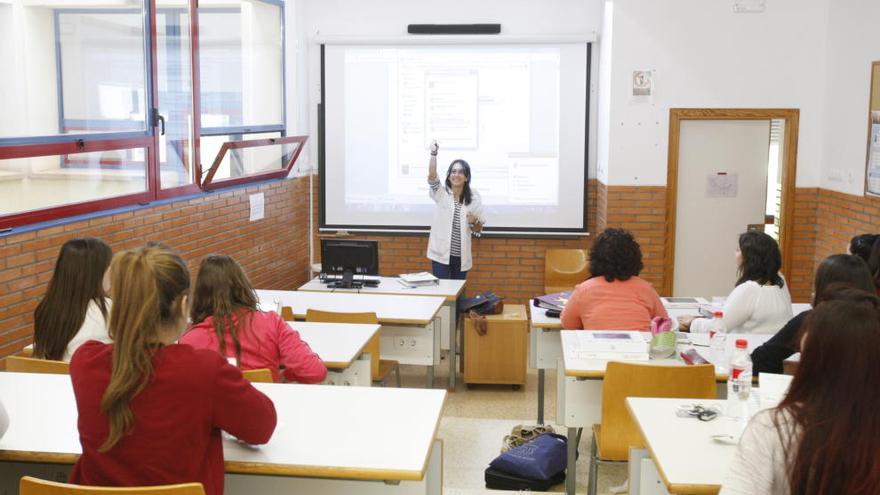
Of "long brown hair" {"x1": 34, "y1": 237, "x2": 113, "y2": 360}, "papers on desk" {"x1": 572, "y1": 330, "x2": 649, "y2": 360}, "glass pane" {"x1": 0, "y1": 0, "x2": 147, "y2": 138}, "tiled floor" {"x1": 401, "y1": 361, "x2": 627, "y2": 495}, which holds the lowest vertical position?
"tiled floor" {"x1": 401, "y1": 361, "x2": 627, "y2": 495}

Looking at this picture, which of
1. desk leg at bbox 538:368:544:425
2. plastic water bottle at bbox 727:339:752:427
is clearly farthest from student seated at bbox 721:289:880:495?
desk leg at bbox 538:368:544:425

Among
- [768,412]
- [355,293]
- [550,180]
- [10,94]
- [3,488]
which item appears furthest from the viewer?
[550,180]

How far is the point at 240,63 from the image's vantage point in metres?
7.21

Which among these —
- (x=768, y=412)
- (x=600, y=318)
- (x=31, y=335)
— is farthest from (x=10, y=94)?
(x=768, y=412)

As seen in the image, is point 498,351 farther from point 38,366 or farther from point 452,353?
point 38,366

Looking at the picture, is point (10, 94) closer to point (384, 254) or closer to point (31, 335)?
point (31, 335)

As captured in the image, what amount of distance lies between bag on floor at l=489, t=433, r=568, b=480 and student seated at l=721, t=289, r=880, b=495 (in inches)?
105

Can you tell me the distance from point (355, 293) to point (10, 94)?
8.52ft

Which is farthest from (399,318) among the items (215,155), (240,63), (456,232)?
(240,63)

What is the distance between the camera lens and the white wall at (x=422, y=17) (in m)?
8.31

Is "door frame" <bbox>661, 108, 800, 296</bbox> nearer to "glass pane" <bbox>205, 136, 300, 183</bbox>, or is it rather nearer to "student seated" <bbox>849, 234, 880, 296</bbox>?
"student seated" <bbox>849, 234, 880, 296</bbox>

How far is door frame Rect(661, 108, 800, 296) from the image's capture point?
25.5 feet

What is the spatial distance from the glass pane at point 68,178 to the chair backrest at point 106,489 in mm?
2512

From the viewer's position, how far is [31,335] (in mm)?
4586
